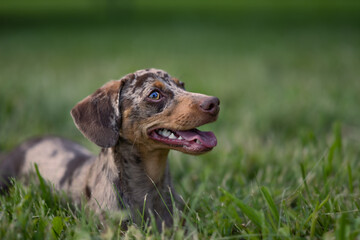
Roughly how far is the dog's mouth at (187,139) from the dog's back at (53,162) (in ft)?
2.78

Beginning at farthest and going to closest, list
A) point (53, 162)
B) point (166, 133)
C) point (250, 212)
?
1. point (53, 162)
2. point (166, 133)
3. point (250, 212)

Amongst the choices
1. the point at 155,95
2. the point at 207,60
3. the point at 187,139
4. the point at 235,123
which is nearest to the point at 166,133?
the point at 187,139

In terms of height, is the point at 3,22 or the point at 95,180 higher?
the point at 3,22

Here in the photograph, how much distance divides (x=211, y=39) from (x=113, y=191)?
10925 millimetres

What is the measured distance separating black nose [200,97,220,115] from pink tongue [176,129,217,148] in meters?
0.18

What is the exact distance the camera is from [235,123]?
17.2 feet

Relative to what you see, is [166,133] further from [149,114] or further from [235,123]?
[235,123]

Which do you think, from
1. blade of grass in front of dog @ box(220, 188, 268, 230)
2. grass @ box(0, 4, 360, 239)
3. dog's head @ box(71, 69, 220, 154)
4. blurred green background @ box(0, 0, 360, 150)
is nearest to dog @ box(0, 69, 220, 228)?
dog's head @ box(71, 69, 220, 154)

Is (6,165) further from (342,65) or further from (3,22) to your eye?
(3,22)

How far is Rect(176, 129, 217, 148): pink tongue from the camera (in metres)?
2.55

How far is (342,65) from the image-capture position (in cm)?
820

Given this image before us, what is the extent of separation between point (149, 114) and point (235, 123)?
2.70 metres

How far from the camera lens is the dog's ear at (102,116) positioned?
270 cm

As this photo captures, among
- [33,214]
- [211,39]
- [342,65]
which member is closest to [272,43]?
[211,39]
